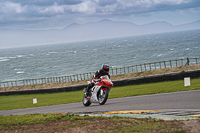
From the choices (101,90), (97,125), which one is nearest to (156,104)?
(101,90)

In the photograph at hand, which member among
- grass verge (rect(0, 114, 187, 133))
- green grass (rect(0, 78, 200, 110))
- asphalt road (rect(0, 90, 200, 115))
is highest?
grass verge (rect(0, 114, 187, 133))

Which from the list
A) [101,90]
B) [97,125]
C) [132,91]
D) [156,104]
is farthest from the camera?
[132,91]

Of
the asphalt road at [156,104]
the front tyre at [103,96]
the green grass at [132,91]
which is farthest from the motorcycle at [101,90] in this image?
the green grass at [132,91]

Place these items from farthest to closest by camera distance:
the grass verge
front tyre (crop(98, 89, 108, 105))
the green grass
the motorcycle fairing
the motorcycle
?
1. the green grass
2. the motorcycle fairing
3. front tyre (crop(98, 89, 108, 105))
4. the motorcycle
5. the grass verge

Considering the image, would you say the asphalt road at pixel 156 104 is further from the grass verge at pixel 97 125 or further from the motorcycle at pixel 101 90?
the grass verge at pixel 97 125

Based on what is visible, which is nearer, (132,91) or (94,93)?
(94,93)

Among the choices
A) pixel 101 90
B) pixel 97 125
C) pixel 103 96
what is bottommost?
pixel 103 96

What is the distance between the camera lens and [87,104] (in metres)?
14.3

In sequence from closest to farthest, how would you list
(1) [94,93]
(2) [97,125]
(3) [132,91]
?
(2) [97,125] < (1) [94,93] < (3) [132,91]

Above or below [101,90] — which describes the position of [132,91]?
below

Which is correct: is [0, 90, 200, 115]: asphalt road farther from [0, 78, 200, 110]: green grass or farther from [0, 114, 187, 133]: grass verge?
[0, 78, 200, 110]: green grass

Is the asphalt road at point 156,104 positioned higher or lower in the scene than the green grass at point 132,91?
higher

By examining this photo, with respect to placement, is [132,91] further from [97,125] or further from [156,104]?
[97,125]

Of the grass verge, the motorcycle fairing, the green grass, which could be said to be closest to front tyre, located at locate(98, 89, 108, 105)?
the motorcycle fairing
